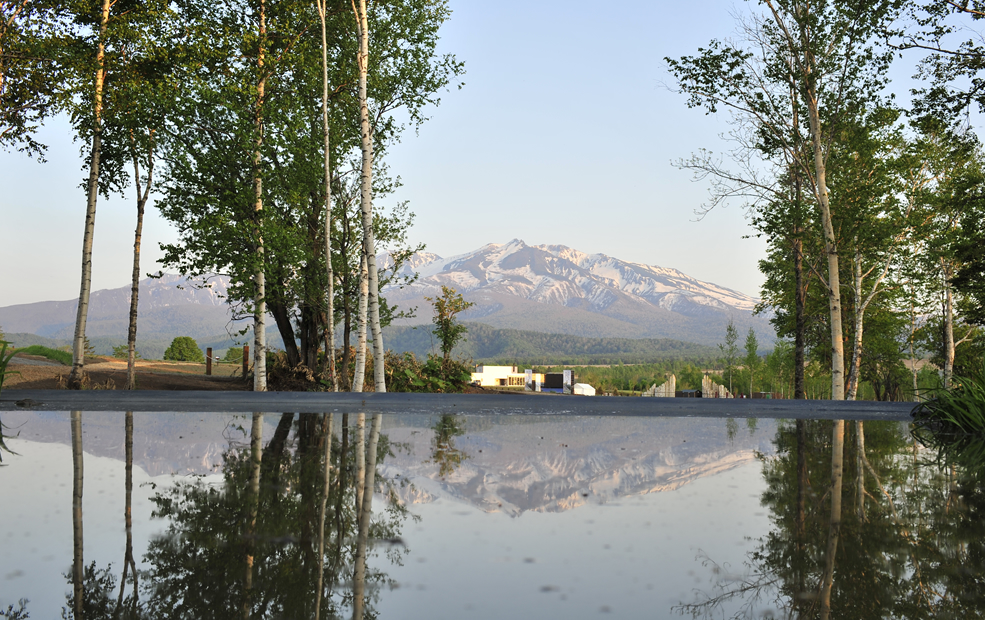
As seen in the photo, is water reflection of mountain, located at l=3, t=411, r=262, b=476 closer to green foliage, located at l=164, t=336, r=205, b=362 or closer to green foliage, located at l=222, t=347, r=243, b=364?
green foliage, located at l=222, t=347, r=243, b=364

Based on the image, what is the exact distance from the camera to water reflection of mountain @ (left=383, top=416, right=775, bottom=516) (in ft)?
16.4

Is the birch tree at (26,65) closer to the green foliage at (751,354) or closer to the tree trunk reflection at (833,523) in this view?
the tree trunk reflection at (833,523)

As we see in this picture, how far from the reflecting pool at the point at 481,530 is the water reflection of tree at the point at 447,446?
0.20 ft

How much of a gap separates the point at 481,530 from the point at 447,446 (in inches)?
141

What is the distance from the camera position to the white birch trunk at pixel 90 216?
655 inches

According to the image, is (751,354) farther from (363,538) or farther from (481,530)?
(363,538)

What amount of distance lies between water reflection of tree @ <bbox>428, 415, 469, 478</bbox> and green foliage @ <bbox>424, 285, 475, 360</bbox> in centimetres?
1350

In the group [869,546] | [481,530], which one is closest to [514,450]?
[481,530]

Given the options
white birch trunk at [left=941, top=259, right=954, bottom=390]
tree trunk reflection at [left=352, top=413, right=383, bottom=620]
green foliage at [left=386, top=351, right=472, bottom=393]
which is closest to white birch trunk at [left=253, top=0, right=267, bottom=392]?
green foliage at [left=386, top=351, right=472, bottom=393]

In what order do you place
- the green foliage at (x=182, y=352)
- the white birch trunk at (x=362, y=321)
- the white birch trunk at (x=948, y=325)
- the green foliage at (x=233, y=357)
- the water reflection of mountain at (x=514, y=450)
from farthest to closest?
the green foliage at (x=182, y=352) < the green foliage at (x=233, y=357) < the white birch trunk at (x=948, y=325) < the white birch trunk at (x=362, y=321) < the water reflection of mountain at (x=514, y=450)

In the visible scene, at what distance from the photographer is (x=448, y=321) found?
24.9 m

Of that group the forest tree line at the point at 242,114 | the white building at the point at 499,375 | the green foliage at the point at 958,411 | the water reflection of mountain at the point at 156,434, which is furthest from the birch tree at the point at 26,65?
the white building at the point at 499,375

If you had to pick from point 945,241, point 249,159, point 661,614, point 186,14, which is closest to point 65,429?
point 661,614

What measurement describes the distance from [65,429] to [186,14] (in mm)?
15039
